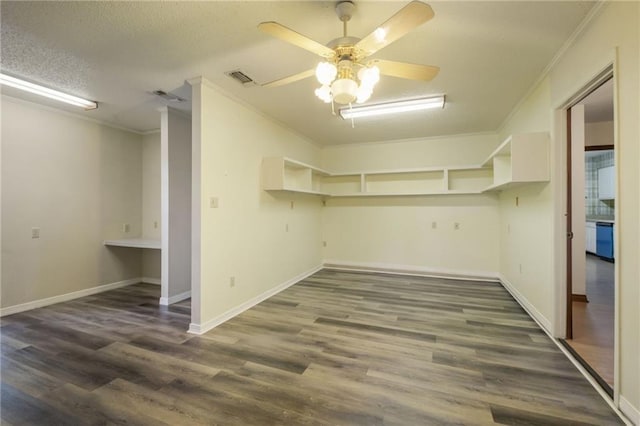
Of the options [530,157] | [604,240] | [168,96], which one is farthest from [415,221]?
[604,240]

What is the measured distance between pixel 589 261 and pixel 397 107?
6.33 meters

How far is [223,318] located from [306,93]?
9.09 feet

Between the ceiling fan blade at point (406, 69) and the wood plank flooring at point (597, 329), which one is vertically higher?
the ceiling fan blade at point (406, 69)

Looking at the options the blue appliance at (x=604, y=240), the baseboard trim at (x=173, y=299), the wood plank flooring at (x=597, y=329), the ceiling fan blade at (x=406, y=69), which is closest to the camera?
the ceiling fan blade at (x=406, y=69)

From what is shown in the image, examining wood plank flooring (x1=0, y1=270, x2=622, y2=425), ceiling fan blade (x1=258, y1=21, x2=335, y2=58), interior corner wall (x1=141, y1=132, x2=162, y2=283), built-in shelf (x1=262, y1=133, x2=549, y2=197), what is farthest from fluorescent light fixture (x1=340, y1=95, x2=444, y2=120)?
interior corner wall (x1=141, y1=132, x2=162, y2=283)

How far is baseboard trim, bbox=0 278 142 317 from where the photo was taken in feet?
11.0

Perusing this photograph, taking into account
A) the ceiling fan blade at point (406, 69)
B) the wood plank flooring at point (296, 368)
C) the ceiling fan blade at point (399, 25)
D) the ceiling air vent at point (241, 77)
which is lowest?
the wood plank flooring at point (296, 368)

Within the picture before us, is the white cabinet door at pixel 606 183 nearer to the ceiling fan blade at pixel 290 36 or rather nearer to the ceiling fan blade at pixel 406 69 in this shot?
the ceiling fan blade at pixel 406 69

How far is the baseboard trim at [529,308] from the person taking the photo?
2.70 meters

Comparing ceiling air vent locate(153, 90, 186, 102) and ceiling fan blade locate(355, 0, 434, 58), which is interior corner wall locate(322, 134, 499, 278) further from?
ceiling fan blade locate(355, 0, 434, 58)

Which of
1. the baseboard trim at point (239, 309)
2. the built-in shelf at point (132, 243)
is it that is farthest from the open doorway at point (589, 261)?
the built-in shelf at point (132, 243)

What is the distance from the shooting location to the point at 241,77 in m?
2.79

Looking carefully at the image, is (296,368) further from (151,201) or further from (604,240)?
(604,240)

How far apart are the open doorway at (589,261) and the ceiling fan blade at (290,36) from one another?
2.07m
